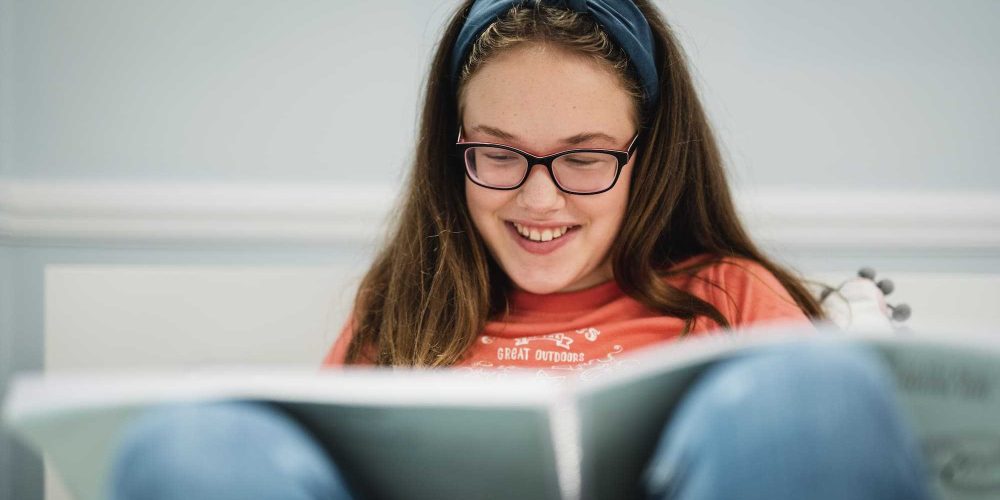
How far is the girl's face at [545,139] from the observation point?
3.15ft

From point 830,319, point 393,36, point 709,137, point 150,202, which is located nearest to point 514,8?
point 709,137

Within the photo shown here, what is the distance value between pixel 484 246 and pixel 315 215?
38 cm

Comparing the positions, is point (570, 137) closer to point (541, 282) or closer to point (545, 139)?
point (545, 139)

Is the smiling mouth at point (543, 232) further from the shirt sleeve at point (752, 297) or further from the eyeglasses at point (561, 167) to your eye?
the shirt sleeve at point (752, 297)

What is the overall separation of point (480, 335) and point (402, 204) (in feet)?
0.79

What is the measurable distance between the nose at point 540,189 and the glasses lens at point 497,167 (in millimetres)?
15

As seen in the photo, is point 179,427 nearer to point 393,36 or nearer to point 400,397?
point 400,397

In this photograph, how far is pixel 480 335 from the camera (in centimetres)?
104

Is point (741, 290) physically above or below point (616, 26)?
below

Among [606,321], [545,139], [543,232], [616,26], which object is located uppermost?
[616,26]

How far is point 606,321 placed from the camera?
1.03 m

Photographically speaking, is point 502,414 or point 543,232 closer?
point 502,414

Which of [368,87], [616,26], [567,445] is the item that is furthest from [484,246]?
[567,445]

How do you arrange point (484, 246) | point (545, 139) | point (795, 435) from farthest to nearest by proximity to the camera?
point (484, 246) < point (545, 139) < point (795, 435)
